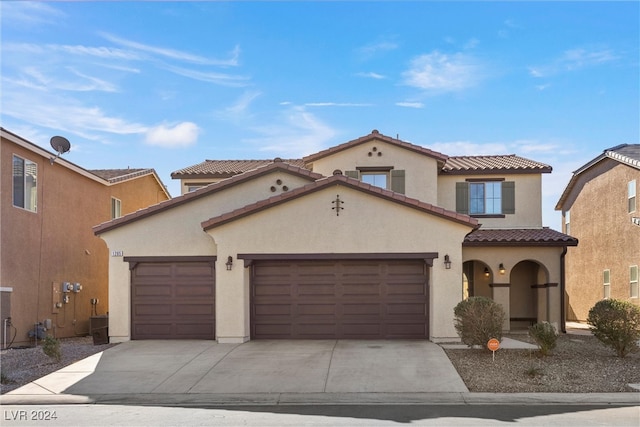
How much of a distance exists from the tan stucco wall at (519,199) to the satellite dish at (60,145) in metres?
12.5

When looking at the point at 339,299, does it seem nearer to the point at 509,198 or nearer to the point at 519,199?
the point at 509,198

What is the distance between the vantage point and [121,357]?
46.7ft

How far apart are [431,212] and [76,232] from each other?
1264 cm

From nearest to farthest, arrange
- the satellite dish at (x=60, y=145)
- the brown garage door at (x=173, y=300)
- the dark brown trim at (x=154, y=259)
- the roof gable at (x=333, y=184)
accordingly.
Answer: the roof gable at (x=333, y=184)
the brown garage door at (x=173, y=300)
the dark brown trim at (x=154, y=259)
the satellite dish at (x=60, y=145)

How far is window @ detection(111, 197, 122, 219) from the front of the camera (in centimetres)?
2450

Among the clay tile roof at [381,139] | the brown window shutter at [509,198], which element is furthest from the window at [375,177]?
the brown window shutter at [509,198]

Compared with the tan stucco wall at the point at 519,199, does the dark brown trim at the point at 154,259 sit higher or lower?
lower

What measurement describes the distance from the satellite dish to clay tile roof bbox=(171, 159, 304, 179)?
4511 mm

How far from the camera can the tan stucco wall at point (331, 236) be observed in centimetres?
1590

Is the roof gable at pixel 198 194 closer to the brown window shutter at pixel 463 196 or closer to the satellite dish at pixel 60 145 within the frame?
the satellite dish at pixel 60 145

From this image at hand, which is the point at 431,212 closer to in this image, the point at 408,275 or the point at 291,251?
the point at 408,275

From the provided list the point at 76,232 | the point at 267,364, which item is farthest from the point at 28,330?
the point at 267,364

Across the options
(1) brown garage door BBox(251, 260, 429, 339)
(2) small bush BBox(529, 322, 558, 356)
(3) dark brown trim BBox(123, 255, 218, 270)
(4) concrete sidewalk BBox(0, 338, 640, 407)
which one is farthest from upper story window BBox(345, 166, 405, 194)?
(2) small bush BBox(529, 322, 558, 356)

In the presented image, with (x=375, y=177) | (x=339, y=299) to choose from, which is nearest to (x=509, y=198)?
(x=375, y=177)
